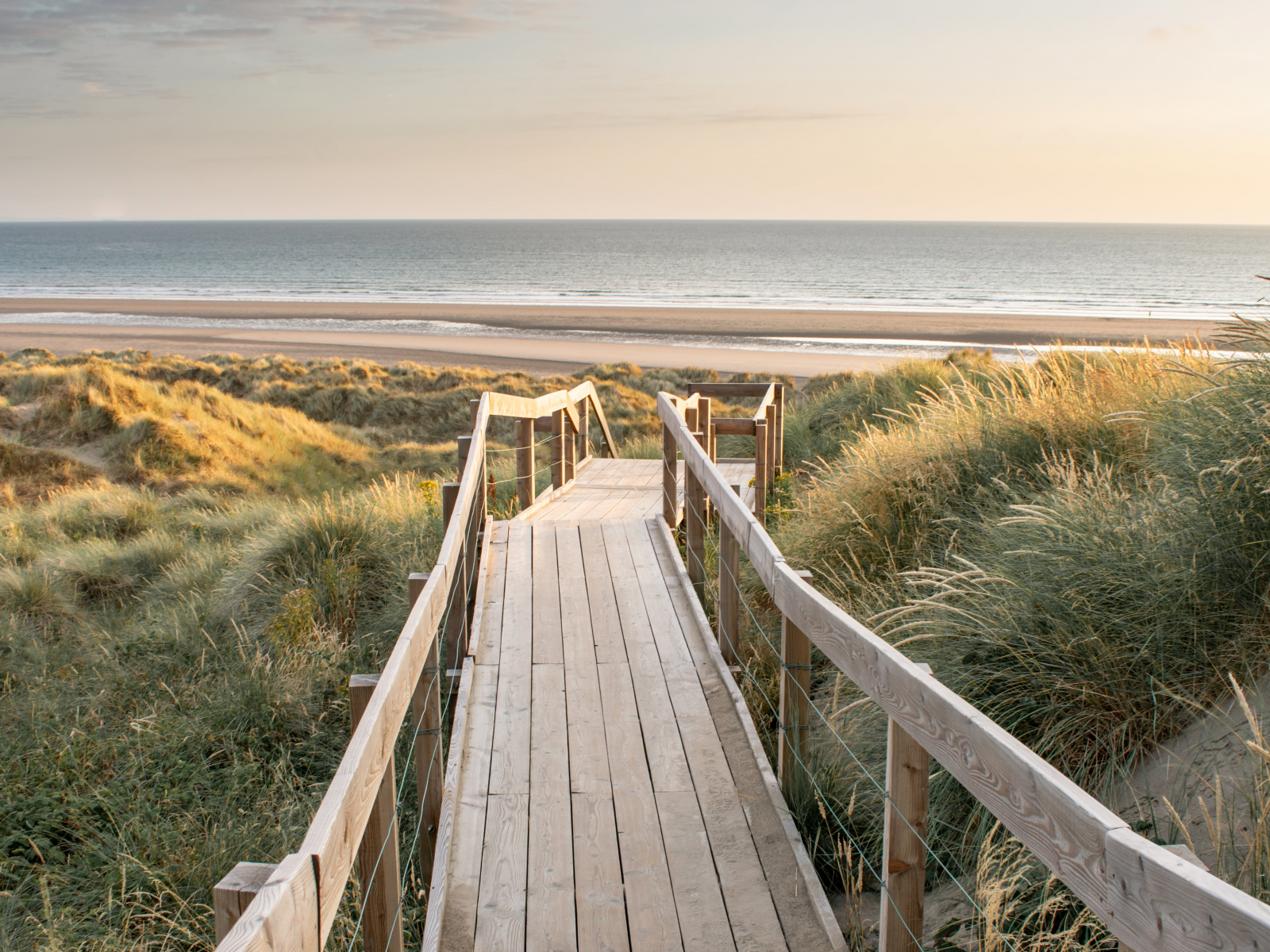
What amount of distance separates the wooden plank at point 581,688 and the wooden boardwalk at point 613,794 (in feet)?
0.03

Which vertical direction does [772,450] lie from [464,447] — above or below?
below

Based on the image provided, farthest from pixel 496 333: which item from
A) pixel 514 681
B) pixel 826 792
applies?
pixel 826 792

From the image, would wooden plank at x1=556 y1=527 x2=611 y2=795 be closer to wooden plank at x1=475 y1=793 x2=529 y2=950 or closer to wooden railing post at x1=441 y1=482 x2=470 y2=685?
wooden plank at x1=475 y1=793 x2=529 y2=950

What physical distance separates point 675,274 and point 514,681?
90079 millimetres

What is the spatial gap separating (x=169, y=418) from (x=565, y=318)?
128 ft

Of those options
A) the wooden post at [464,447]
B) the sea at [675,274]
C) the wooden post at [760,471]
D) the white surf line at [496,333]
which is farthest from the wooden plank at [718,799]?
the sea at [675,274]

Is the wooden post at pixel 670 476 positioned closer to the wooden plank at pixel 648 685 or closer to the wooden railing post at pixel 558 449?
the wooden plank at pixel 648 685

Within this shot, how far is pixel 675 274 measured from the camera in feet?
302

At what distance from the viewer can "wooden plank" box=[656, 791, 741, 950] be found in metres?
2.84

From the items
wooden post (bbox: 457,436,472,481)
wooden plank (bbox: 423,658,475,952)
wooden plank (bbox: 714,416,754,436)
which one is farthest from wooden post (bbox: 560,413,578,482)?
wooden plank (bbox: 423,658,475,952)

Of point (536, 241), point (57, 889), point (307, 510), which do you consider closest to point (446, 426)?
point (307, 510)

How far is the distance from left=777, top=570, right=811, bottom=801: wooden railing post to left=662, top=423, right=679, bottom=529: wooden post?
3667 mm

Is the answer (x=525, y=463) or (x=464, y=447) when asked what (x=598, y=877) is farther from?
(x=525, y=463)

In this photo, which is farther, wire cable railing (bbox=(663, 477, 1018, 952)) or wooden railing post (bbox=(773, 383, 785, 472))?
wooden railing post (bbox=(773, 383, 785, 472))
